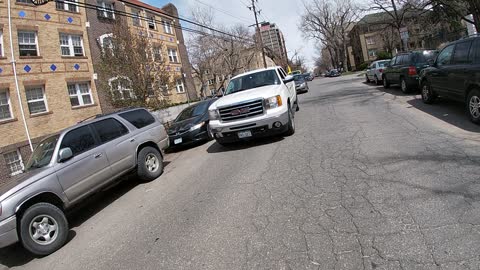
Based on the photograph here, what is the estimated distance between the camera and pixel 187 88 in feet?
105

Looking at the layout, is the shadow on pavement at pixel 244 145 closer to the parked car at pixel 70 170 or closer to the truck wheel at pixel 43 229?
the parked car at pixel 70 170

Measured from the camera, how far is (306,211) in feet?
14.2

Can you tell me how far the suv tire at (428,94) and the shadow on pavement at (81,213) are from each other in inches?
323

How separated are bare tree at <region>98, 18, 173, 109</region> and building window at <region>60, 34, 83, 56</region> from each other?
5615mm

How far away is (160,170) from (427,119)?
682 centimetres

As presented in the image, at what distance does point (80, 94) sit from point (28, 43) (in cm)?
377

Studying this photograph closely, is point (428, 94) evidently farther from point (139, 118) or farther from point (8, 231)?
point (8, 231)

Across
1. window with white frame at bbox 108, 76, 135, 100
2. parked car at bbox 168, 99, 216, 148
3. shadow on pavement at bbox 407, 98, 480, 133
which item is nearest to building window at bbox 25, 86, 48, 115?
window with white frame at bbox 108, 76, 135, 100

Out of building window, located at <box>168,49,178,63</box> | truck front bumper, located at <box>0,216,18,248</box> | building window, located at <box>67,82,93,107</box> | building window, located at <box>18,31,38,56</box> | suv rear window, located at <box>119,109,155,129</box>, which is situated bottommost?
truck front bumper, located at <box>0,216,18,248</box>

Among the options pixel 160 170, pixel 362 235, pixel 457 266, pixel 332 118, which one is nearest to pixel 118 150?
pixel 160 170

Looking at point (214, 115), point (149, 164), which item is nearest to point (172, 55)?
point (214, 115)

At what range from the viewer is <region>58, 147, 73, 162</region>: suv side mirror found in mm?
5645

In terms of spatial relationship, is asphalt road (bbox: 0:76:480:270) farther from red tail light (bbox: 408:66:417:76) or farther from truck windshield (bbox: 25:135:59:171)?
red tail light (bbox: 408:66:417:76)

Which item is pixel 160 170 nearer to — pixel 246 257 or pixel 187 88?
pixel 246 257
